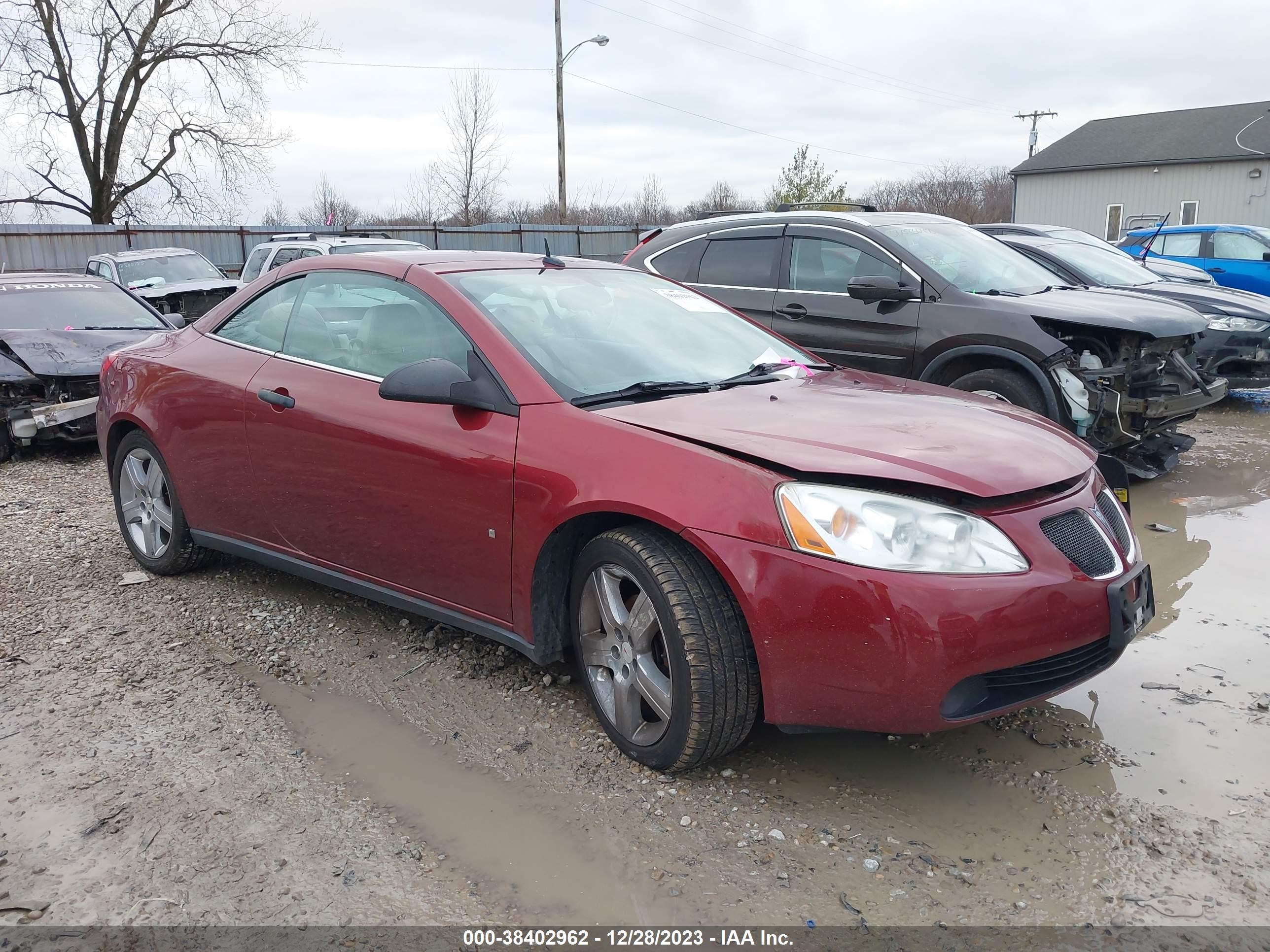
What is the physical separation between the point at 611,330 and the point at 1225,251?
1345cm

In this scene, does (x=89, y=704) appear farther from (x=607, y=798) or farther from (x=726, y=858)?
(x=726, y=858)

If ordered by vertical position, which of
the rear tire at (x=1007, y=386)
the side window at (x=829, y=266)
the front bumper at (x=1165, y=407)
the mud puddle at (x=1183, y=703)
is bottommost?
the mud puddle at (x=1183, y=703)

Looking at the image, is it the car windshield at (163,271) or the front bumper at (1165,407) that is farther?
the car windshield at (163,271)

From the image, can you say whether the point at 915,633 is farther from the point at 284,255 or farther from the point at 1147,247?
the point at 284,255

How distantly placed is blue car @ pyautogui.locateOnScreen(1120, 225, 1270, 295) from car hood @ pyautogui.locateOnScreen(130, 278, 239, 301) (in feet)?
44.0

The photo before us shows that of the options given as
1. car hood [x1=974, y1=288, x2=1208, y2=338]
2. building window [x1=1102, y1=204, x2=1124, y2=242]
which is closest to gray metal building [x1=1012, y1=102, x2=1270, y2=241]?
building window [x1=1102, y1=204, x2=1124, y2=242]

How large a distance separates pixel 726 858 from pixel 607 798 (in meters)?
0.44

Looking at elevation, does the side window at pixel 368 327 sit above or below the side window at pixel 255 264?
below

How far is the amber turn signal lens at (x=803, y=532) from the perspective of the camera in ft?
8.34

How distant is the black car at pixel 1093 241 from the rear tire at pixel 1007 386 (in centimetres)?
383

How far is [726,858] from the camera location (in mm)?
2576

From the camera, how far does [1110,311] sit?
6.03 metres

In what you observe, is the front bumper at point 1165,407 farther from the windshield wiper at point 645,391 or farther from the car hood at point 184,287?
the car hood at point 184,287

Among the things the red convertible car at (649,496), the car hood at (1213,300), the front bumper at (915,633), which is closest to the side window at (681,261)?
the red convertible car at (649,496)
